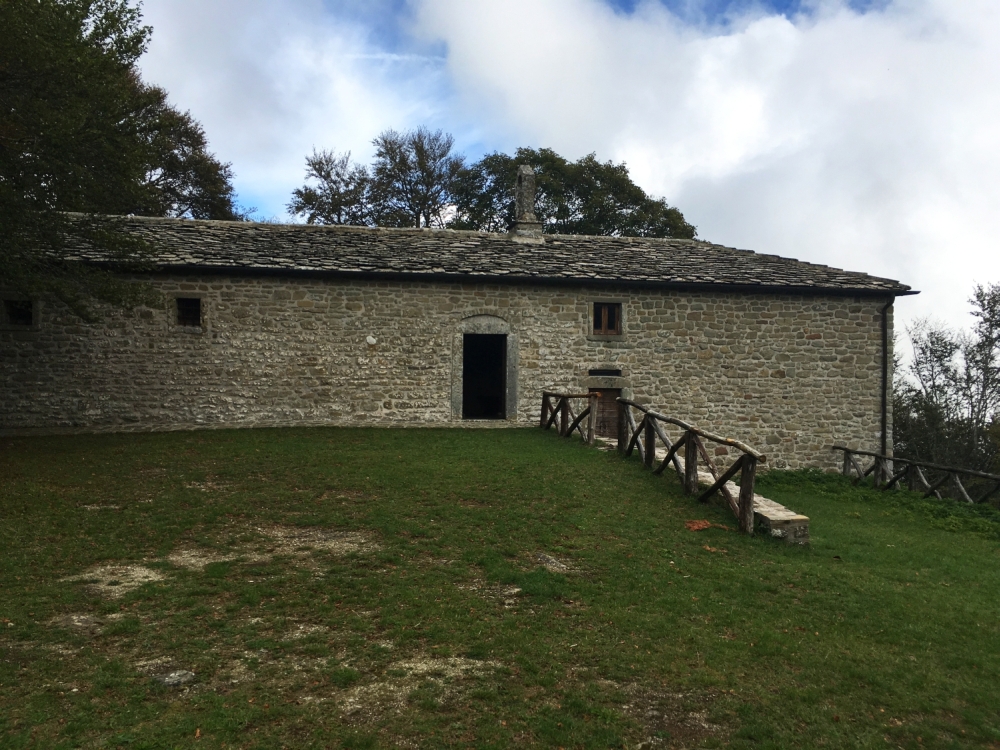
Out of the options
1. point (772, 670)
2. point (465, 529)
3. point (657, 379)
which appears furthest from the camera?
point (657, 379)

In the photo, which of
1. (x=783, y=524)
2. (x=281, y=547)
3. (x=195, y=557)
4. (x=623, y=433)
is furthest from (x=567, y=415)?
(x=195, y=557)

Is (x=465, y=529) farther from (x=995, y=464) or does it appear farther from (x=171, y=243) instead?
(x=995, y=464)

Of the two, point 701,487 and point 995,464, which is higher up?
point 701,487

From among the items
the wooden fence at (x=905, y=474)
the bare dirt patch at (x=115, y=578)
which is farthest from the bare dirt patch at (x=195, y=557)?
the wooden fence at (x=905, y=474)

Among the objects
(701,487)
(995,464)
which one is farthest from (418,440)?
(995,464)

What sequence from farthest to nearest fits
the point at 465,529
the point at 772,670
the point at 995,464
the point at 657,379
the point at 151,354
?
the point at 995,464, the point at 657,379, the point at 151,354, the point at 465,529, the point at 772,670

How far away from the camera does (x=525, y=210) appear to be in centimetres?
1800

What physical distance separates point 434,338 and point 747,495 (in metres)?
8.63

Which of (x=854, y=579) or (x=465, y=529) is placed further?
(x=465, y=529)

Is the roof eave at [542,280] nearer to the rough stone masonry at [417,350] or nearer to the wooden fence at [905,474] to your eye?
the rough stone masonry at [417,350]

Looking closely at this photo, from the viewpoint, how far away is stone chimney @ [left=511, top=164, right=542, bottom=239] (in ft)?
58.5

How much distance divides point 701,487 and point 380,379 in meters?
7.85

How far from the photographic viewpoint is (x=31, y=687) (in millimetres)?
4031

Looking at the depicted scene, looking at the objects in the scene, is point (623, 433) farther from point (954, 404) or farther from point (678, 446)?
point (954, 404)
